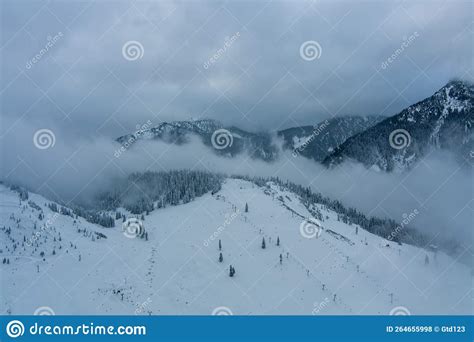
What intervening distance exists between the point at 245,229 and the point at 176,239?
2750 centimetres

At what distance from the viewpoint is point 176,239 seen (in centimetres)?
16988

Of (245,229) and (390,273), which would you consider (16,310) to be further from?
(390,273)

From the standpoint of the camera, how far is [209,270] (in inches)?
5586

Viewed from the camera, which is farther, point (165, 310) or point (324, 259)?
point (324, 259)

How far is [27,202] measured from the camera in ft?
482

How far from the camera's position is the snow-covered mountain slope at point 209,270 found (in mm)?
105125

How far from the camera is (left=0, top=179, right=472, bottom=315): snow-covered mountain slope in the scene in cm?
10512

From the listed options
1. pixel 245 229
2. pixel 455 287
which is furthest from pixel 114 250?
pixel 455 287

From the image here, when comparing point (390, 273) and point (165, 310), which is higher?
point (390, 273)

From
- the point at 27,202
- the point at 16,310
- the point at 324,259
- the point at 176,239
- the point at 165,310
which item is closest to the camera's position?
the point at 16,310

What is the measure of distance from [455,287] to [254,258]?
79.7m
